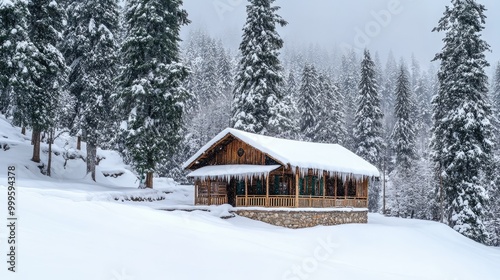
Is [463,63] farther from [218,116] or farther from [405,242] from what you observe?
[218,116]

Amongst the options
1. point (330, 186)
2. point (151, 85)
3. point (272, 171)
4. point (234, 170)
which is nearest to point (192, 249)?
point (272, 171)

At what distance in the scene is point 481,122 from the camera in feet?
108

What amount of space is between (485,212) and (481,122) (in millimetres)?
6830

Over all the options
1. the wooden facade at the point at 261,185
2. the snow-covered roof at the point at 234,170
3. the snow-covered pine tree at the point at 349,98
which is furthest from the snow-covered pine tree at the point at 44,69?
the snow-covered pine tree at the point at 349,98

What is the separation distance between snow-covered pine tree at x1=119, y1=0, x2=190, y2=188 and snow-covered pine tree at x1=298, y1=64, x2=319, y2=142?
2601cm

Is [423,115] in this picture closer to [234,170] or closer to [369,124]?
[369,124]

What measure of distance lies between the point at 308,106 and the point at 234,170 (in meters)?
30.3

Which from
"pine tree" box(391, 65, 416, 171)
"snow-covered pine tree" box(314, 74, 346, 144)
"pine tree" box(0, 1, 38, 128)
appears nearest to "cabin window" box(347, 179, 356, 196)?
"snow-covered pine tree" box(314, 74, 346, 144)

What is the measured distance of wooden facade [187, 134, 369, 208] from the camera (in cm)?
2753

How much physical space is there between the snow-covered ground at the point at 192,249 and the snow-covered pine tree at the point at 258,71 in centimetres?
1367

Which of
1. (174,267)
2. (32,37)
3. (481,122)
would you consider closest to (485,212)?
(481,122)

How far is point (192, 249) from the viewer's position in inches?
509

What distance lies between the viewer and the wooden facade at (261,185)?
90.3 feet

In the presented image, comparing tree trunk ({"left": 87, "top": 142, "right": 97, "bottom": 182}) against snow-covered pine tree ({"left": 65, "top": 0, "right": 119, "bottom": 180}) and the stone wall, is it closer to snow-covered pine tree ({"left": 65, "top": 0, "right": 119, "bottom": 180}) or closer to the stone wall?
snow-covered pine tree ({"left": 65, "top": 0, "right": 119, "bottom": 180})
